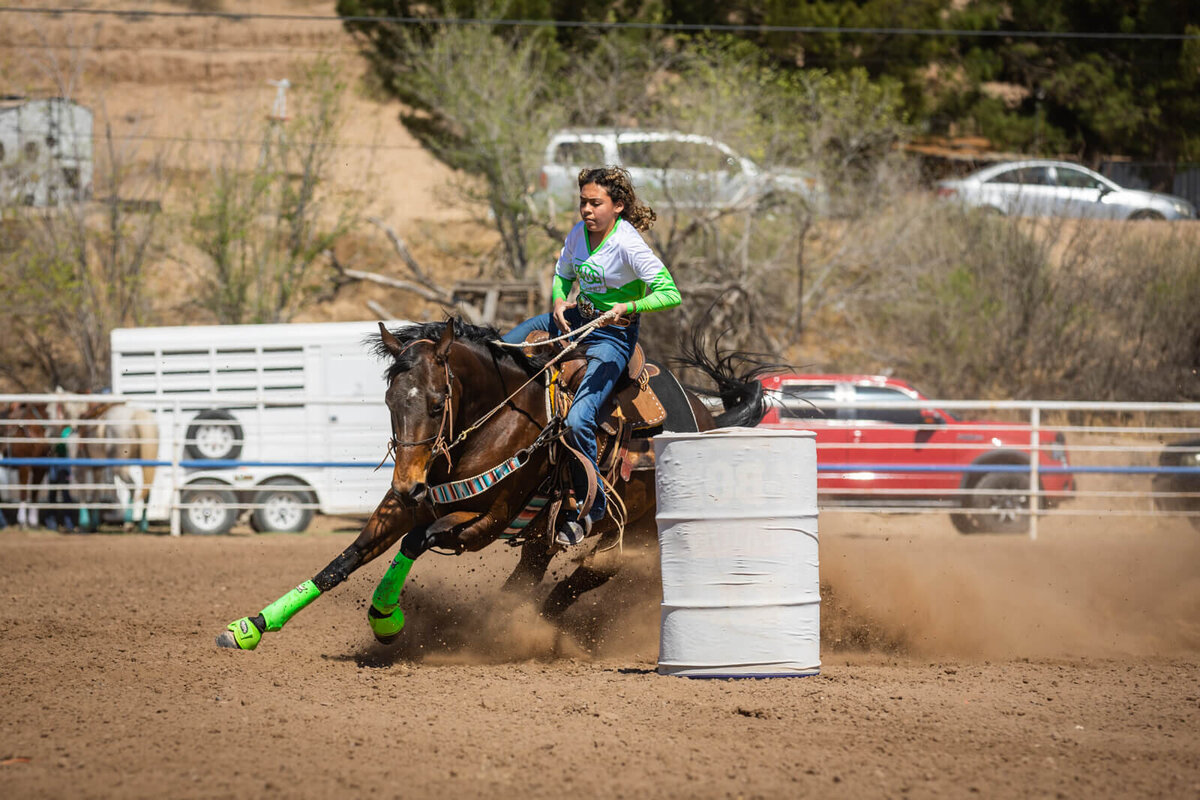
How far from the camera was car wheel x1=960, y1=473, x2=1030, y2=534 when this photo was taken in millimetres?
12789

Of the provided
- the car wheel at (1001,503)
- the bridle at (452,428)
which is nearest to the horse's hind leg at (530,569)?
the bridle at (452,428)

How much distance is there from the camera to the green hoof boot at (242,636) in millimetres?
5648

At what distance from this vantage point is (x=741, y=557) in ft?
17.5

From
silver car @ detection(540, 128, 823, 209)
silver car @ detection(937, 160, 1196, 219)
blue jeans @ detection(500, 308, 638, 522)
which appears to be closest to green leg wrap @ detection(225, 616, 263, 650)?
blue jeans @ detection(500, 308, 638, 522)

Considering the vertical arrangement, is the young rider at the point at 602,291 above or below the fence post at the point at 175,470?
above

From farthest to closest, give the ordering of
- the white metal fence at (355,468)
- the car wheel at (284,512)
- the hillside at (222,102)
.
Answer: the hillside at (222,102) → the car wheel at (284,512) → the white metal fence at (355,468)

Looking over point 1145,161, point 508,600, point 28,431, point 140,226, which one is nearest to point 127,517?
point 28,431

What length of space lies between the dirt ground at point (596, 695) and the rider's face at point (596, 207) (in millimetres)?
2234

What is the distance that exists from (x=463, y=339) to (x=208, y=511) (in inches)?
349

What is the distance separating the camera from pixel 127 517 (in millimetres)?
13766

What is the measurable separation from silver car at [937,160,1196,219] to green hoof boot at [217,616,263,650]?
→ 20.1 m

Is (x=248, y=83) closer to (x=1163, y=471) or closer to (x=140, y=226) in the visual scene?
(x=140, y=226)

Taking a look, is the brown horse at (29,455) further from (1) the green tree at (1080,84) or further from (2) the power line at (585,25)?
(1) the green tree at (1080,84)

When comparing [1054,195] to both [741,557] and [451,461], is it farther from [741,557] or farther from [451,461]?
[451,461]
